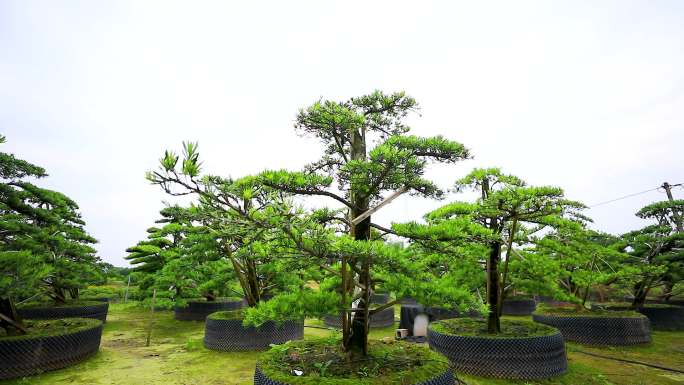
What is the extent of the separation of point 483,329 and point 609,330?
3168 millimetres

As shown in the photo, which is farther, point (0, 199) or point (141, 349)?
point (141, 349)

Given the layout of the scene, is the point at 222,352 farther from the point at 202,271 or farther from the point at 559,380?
the point at 559,380

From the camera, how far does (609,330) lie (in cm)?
669

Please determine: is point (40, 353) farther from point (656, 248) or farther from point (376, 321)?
point (656, 248)

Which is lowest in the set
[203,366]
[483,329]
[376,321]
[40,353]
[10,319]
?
[203,366]

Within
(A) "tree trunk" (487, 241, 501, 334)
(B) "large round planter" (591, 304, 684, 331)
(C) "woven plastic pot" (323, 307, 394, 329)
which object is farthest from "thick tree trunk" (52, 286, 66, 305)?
(B) "large round planter" (591, 304, 684, 331)

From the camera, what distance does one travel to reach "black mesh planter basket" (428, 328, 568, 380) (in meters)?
4.69

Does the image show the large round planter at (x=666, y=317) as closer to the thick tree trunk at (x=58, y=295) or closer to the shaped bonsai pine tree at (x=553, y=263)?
the shaped bonsai pine tree at (x=553, y=263)

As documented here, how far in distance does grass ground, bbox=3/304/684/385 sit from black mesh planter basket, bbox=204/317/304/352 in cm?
17

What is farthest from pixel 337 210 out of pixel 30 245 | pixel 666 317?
pixel 666 317

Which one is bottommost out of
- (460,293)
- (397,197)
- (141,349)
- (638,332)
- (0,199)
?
(141,349)

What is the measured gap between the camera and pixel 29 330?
217 inches

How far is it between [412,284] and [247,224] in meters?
1.76

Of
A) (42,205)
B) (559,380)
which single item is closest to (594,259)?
(559,380)
